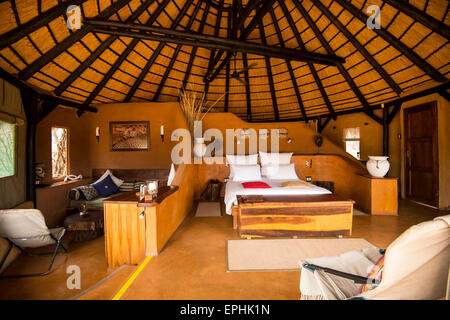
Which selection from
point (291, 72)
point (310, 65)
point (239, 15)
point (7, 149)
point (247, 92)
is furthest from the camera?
point (247, 92)

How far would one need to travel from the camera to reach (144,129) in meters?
5.87

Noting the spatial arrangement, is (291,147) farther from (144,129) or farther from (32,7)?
(32,7)

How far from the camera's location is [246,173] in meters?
4.54

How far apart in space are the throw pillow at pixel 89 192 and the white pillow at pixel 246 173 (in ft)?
9.48

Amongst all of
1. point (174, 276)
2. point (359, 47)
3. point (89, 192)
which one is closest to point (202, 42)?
point (359, 47)

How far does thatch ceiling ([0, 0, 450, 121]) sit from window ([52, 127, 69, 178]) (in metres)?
0.92

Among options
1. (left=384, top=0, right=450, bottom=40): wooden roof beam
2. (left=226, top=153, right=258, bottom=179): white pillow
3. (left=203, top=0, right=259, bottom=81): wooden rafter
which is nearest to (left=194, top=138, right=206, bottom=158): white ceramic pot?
(left=226, top=153, right=258, bottom=179): white pillow

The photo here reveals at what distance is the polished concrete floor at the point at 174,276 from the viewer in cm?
185

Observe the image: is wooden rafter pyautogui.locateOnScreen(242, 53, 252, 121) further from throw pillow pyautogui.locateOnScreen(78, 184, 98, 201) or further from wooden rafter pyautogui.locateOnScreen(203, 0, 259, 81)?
throw pillow pyautogui.locateOnScreen(78, 184, 98, 201)

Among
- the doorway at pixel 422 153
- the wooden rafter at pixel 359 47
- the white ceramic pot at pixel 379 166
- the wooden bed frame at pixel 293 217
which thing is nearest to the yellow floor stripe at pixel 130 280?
the wooden bed frame at pixel 293 217

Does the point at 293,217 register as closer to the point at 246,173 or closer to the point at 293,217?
the point at 293,217

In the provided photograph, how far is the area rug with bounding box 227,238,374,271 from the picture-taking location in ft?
7.50

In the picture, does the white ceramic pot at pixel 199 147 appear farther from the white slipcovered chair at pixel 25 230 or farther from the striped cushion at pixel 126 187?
the white slipcovered chair at pixel 25 230

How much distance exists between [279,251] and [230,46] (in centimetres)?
405
